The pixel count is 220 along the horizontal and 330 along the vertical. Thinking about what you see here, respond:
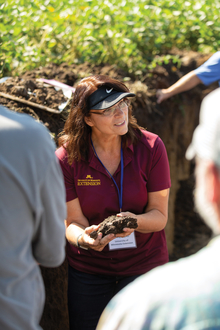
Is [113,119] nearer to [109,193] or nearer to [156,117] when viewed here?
[109,193]

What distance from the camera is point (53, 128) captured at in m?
3.15

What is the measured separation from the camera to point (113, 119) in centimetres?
222

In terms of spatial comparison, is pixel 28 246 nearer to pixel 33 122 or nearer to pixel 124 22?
pixel 33 122

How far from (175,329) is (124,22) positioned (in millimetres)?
4566

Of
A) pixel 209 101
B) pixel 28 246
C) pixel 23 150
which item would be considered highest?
pixel 209 101

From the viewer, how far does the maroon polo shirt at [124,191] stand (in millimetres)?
2213

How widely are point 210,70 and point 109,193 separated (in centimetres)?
198

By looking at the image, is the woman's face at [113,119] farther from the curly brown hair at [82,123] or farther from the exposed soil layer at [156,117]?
the exposed soil layer at [156,117]

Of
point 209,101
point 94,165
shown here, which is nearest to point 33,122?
point 209,101

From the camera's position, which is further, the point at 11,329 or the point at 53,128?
the point at 53,128

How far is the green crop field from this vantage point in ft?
13.5

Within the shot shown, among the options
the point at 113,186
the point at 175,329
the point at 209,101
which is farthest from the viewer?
the point at 113,186

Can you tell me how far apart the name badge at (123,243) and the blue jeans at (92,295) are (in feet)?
0.67

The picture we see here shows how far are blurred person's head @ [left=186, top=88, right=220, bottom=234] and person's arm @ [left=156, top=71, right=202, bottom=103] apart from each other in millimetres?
2830
